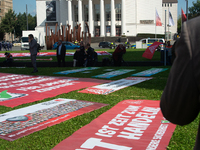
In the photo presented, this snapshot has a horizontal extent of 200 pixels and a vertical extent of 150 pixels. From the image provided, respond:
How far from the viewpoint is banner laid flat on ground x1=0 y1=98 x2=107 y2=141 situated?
3.96 meters

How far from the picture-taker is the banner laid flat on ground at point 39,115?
396 cm

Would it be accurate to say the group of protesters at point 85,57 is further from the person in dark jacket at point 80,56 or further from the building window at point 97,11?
the building window at point 97,11

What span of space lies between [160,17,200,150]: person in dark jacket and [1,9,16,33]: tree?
88.3 meters

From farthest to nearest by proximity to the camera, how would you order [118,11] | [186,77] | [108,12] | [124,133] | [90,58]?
[108,12]
[118,11]
[90,58]
[124,133]
[186,77]

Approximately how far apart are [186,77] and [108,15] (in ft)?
245

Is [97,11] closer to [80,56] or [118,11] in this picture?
[118,11]

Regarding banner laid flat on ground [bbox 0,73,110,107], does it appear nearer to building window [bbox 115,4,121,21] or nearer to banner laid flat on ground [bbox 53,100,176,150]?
banner laid flat on ground [bbox 53,100,176,150]

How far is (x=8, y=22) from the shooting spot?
279 ft

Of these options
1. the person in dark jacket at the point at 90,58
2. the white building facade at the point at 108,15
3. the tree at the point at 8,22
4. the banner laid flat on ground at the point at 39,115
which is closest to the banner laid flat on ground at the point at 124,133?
the banner laid flat on ground at the point at 39,115

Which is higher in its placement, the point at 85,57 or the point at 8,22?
the point at 8,22

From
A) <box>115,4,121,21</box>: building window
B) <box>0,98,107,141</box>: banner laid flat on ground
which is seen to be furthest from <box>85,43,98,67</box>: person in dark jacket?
<box>115,4,121,21</box>: building window

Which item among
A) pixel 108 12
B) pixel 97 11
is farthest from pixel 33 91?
pixel 97 11

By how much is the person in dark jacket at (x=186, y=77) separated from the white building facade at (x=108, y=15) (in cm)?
6860

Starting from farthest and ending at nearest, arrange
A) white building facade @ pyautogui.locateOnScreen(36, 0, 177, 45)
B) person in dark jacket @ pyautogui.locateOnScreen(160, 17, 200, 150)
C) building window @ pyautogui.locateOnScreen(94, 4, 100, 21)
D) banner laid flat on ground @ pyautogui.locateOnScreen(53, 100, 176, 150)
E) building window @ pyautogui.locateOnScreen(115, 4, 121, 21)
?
1. building window @ pyautogui.locateOnScreen(94, 4, 100, 21)
2. building window @ pyautogui.locateOnScreen(115, 4, 121, 21)
3. white building facade @ pyautogui.locateOnScreen(36, 0, 177, 45)
4. banner laid flat on ground @ pyautogui.locateOnScreen(53, 100, 176, 150)
5. person in dark jacket @ pyautogui.locateOnScreen(160, 17, 200, 150)
